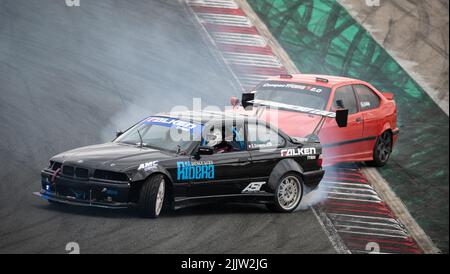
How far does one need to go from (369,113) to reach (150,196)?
539cm

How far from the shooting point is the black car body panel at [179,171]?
33.3 feet

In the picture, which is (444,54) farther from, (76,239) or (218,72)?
(76,239)

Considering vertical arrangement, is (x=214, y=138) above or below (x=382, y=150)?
above

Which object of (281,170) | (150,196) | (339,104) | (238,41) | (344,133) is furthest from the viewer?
(238,41)

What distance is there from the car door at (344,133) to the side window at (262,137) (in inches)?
60.4

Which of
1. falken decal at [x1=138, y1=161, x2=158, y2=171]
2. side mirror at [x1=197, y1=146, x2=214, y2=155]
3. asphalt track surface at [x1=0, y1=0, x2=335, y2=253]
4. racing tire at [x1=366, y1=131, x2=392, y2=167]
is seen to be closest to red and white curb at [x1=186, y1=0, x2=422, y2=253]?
asphalt track surface at [x1=0, y1=0, x2=335, y2=253]

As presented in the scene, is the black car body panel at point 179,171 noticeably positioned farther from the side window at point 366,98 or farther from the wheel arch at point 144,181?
the side window at point 366,98

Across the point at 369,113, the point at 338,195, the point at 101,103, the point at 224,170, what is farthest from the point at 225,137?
the point at 101,103

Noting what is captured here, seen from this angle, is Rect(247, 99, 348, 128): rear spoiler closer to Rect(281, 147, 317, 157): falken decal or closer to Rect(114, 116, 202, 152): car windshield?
Rect(281, 147, 317, 157): falken decal

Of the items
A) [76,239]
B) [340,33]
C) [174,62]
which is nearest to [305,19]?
[340,33]

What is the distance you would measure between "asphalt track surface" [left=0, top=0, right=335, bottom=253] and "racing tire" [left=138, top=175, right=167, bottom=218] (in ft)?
0.39

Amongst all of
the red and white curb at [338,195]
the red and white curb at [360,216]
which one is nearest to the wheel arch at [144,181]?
the red and white curb at [338,195]

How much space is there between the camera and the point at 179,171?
34.7 feet

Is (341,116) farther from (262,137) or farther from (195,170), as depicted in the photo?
(195,170)
